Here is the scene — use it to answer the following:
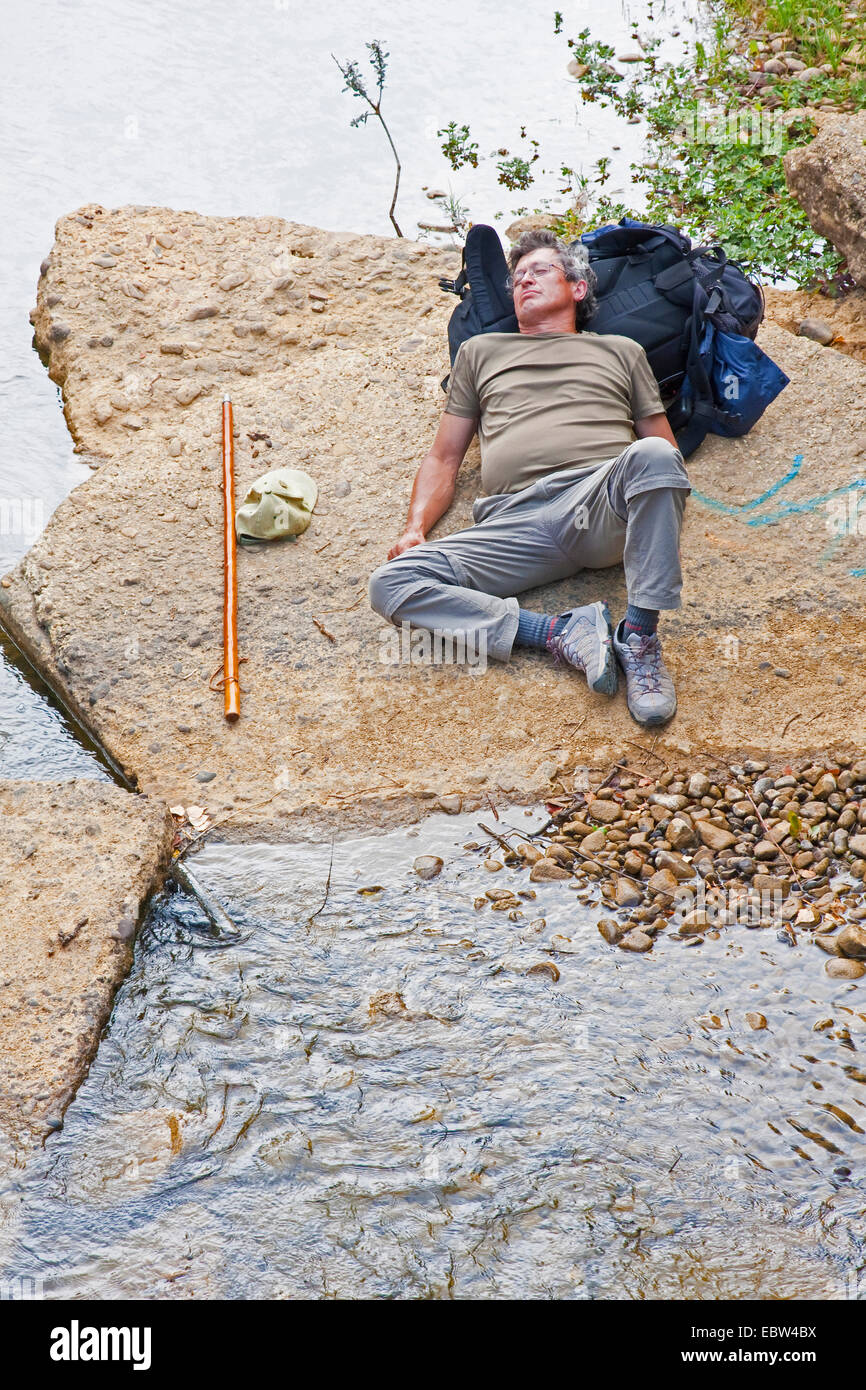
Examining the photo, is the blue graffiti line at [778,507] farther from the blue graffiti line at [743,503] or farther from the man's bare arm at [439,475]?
the man's bare arm at [439,475]

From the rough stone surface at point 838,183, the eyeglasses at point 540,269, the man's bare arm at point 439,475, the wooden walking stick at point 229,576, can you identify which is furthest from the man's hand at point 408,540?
the rough stone surface at point 838,183

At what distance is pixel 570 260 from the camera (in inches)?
193

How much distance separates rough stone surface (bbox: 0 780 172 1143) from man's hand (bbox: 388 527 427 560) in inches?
56.5

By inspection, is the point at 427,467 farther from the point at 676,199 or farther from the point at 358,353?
the point at 676,199

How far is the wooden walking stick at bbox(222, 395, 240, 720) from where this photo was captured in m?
4.35

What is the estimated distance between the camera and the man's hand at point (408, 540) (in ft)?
15.3

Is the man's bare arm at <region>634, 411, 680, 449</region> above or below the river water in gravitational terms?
above

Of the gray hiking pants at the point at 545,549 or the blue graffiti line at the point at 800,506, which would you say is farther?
the blue graffiti line at the point at 800,506

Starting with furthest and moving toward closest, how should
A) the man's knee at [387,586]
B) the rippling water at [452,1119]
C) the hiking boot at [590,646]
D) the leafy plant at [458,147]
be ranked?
the leafy plant at [458,147] → the man's knee at [387,586] → the hiking boot at [590,646] → the rippling water at [452,1119]

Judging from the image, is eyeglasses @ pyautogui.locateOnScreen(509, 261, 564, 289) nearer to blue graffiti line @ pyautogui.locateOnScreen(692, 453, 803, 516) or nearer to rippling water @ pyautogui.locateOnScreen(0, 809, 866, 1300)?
blue graffiti line @ pyautogui.locateOnScreen(692, 453, 803, 516)

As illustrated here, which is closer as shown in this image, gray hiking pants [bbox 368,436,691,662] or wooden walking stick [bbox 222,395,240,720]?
gray hiking pants [bbox 368,436,691,662]

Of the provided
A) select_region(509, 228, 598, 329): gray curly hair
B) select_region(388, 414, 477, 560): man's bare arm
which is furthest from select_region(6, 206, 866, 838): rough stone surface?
select_region(509, 228, 598, 329): gray curly hair

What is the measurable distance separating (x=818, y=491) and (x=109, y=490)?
308 centimetres

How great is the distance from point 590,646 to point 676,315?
172 centimetres
